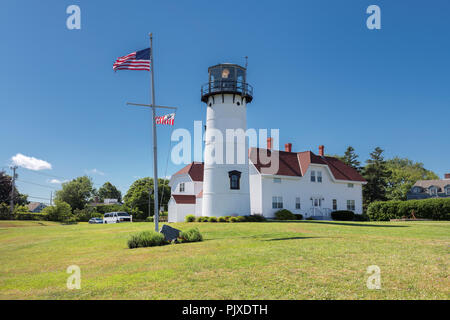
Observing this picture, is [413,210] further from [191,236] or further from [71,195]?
[71,195]

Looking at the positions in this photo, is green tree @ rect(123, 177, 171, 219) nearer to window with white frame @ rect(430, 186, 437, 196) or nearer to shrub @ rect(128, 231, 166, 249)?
shrub @ rect(128, 231, 166, 249)

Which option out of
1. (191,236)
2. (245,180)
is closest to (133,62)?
(191,236)

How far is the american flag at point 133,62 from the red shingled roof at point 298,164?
822 inches

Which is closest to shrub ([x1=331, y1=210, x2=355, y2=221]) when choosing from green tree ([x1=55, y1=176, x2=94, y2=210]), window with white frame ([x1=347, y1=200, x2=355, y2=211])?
window with white frame ([x1=347, y1=200, x2=355, y2=211])

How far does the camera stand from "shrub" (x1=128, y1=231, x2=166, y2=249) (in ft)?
50.0

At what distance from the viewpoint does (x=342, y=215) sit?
39.2m

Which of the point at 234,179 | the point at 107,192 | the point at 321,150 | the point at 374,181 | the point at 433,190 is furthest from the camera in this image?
the point at 107,192

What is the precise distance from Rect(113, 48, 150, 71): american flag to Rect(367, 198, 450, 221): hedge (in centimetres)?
3259

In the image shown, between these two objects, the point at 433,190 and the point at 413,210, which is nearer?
the point at 413,210

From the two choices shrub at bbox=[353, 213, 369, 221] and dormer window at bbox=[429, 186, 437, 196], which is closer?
shrub at bbox=[353, 213, 369, 221]

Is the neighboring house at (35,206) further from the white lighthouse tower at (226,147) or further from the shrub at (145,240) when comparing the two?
Answer: the shrub at (145,240)

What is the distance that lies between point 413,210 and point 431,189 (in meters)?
39.1

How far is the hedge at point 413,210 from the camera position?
35.1 metres
